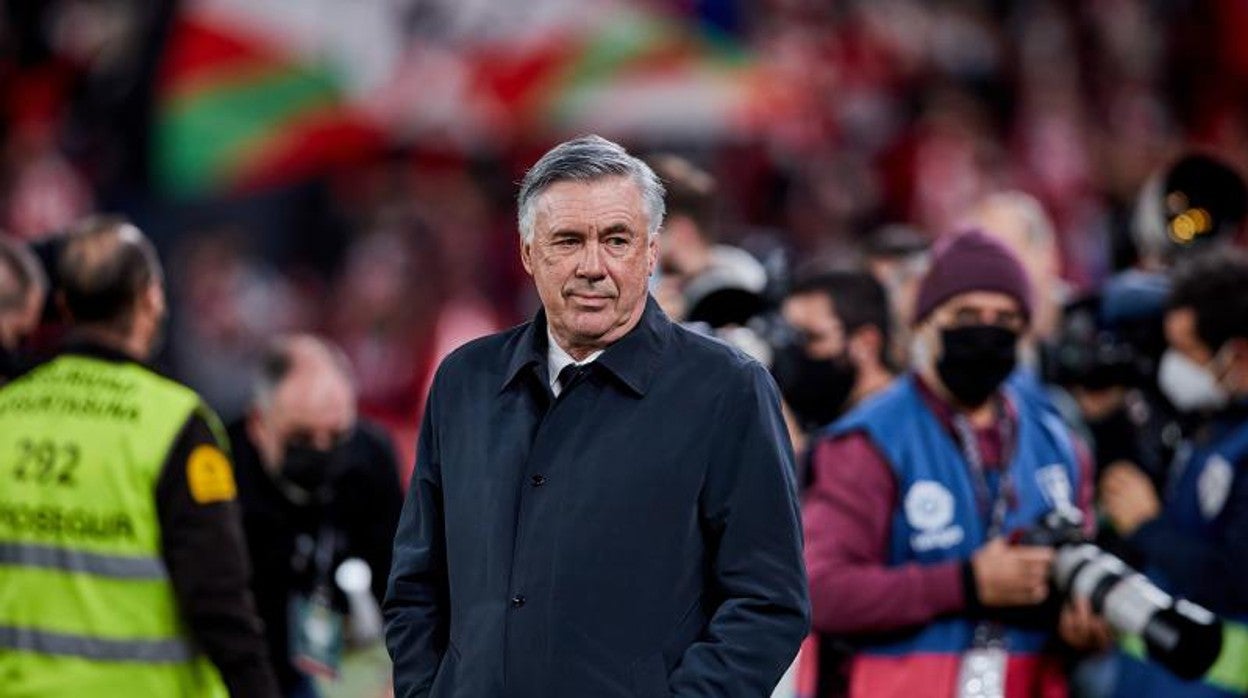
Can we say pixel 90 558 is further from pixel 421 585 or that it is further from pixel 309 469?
pixel 309 469

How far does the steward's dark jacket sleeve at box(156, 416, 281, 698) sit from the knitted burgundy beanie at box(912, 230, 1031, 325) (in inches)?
69.9

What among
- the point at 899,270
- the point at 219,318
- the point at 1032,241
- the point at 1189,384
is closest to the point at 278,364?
the point at 899,270

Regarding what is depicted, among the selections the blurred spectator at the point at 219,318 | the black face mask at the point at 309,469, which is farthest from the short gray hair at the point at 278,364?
the blurred spectator at the point at 219,318

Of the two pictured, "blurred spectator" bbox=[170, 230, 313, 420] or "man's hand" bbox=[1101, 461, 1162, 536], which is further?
"blurred spectator" bbox=[170, 230, 313, 420]

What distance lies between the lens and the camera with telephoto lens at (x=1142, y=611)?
17.8 ft

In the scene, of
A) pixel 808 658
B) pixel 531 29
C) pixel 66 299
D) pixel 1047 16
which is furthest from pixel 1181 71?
pixel 66 299

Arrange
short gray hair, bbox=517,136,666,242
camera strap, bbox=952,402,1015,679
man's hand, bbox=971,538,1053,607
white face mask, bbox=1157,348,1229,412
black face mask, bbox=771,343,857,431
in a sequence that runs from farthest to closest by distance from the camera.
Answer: black face mask, bbox=771,343,857,431, white face mask, bbox=1157,348,1229,412, camera strap, bbox=952,402,1015,679, man's hand, bbox=971,538,1053,607, short gray hair, bbox=517,136,666,242

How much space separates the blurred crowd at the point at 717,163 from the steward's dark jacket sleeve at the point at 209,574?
11.5ft

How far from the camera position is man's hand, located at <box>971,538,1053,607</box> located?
559 cm

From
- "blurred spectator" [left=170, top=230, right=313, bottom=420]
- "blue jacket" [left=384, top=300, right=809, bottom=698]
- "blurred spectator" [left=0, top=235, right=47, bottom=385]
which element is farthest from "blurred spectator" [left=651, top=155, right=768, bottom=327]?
"blurred spectator" [left=170, top=230, right=313, bottom=420]

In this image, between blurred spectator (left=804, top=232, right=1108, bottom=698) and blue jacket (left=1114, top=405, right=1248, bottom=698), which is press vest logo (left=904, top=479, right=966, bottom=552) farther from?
blue jacket (left=1114, top=405, right=1248, bottom=698)

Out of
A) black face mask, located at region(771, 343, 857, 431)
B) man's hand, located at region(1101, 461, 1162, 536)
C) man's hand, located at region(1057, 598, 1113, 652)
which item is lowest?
man's hand, located at region(1057, 598, 1113, 652)

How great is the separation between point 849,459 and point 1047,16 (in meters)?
15.6

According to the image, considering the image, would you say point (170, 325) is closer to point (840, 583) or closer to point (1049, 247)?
point (1049, 247)
